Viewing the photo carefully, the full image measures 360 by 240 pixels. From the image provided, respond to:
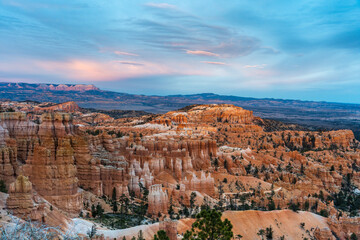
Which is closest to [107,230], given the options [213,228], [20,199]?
[20,199]

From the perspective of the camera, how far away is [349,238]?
38.4m

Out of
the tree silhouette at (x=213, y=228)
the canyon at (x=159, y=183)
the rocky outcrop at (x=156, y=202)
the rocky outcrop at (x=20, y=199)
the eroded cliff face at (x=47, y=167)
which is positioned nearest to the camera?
the rocky outcrop at (x=20, y=199)

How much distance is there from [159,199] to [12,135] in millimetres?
16962

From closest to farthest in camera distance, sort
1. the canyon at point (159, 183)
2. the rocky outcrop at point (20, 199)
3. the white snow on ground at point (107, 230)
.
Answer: the rocky outcrop at point (20, 199) < the white snow on ground at point (107, 230) < the canyon at point (159, 183)

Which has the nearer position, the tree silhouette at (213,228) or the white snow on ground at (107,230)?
the tree silhouette at (213,228)

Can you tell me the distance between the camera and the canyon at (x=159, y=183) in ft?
99.1

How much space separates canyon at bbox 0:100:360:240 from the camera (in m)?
30.2

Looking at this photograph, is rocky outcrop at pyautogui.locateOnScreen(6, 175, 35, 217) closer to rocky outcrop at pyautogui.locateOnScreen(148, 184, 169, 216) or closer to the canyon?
the canyon

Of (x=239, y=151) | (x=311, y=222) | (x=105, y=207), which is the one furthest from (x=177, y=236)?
(x=239, y=151)

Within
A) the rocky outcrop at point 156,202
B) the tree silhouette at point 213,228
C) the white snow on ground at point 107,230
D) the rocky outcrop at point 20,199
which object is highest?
the rocky outcrop at point 20,199

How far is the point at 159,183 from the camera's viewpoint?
163 feet

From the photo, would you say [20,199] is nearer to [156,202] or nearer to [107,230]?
A: [107,230]

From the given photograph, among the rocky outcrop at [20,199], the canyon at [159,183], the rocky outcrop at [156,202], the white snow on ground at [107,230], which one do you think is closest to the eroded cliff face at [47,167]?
the canyon at [159,183]

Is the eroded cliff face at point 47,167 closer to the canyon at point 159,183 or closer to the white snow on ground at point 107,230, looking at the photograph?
the canyon at point 159,183
